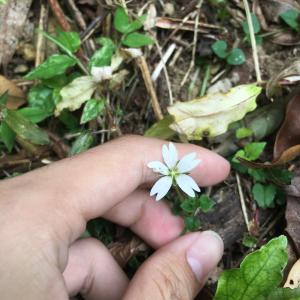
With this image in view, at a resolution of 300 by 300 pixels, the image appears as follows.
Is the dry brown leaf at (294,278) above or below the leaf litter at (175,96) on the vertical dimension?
below

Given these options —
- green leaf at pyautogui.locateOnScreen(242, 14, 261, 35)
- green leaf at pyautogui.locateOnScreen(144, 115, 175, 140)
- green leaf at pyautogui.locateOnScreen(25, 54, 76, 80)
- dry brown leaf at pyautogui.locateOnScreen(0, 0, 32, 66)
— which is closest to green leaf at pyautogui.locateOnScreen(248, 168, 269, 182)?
green leaf at pyautogui.locateOnScreen(144, 115, 175, 140)

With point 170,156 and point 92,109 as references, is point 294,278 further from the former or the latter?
point 92,109

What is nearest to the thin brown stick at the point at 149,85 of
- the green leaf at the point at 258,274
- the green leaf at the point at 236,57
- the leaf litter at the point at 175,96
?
the leaf litter at the point at 175,96

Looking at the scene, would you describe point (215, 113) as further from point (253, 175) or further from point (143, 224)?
point (143, 224)

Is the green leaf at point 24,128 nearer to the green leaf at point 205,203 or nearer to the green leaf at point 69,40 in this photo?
the green leaf at point 69,40

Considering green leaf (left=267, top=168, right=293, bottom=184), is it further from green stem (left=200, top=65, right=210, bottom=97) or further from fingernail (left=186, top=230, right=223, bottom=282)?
green stem (left=200, top=65, right=210, bottom=97)

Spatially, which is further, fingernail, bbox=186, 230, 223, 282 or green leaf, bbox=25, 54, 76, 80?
green leaf, bbox=25, 54, 76, 80

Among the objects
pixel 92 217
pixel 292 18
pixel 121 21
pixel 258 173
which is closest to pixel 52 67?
pixel 121 21
